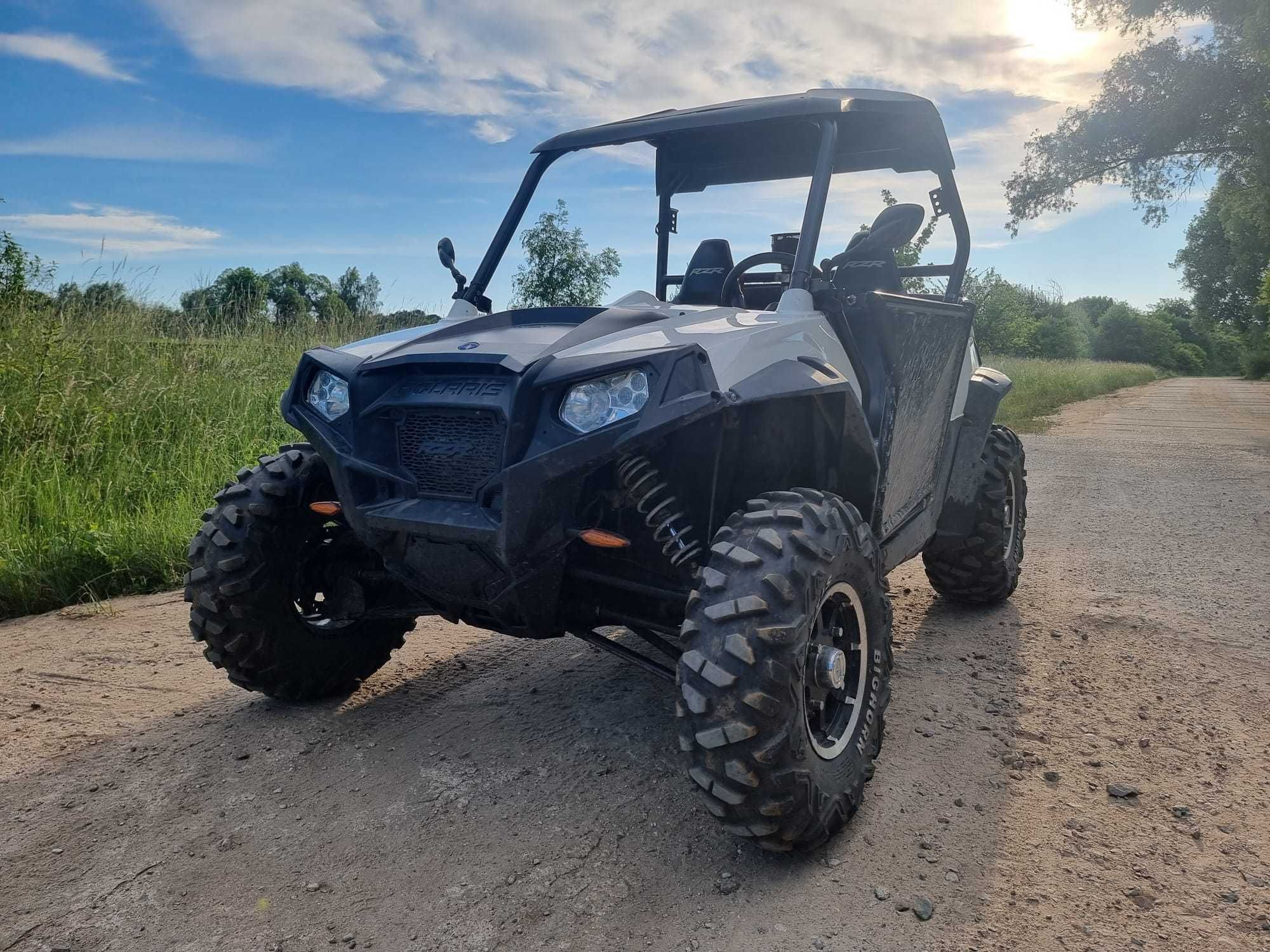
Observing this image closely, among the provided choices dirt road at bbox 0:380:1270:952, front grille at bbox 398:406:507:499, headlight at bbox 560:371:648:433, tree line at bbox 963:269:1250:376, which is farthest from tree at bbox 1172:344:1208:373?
front grille at bbox 398:406:507:499

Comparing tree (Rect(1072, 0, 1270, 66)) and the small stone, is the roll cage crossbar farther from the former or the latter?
tree (Rect(1072, 0, 1270, 66))

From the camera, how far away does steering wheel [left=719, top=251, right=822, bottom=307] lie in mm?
3678

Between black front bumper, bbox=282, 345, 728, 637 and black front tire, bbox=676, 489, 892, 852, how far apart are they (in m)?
0.36

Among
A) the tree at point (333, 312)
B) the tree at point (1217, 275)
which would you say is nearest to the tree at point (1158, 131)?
the tree at point (1217, 275)

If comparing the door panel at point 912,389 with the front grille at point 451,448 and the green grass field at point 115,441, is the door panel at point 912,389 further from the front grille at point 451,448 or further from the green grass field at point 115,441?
the green grass field at point 115,441

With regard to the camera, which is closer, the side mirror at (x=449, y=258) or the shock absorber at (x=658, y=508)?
the shock absorber at (x=658, y=508)

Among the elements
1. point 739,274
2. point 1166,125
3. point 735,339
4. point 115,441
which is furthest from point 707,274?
point 1166,125

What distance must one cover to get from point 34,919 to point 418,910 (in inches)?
35.5

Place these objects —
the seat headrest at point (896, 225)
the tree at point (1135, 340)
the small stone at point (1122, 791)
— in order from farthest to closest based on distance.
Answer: the tree at point (1135, 340)
the seat headrest at point (896, 225)
the small stone at point (1122, 791)

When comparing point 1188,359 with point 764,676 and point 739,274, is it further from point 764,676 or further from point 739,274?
point 764,676

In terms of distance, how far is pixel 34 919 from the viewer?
2.27m

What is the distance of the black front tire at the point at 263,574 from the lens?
3117mm

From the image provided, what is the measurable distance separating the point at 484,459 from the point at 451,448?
104 millimetres

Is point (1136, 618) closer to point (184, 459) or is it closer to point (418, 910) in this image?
point (418, 910)
